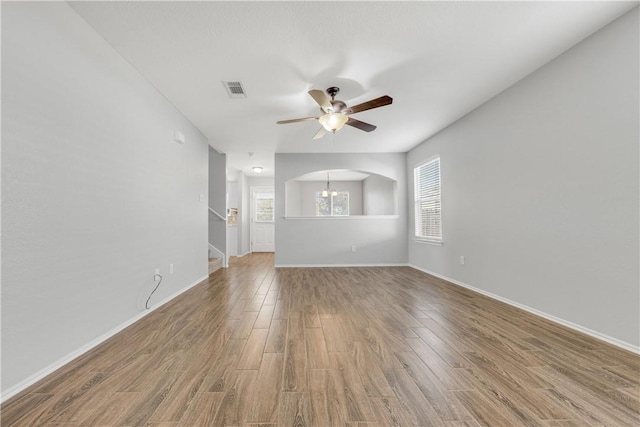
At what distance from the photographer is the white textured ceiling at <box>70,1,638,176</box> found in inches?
76.1

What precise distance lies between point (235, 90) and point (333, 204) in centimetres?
708

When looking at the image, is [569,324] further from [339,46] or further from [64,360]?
[64,360]

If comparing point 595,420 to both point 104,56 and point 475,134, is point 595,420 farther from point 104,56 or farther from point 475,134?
point 104,56

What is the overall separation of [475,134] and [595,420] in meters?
3.26

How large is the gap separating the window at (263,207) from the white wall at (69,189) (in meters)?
Answer: 6.08

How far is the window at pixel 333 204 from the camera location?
9766 mm

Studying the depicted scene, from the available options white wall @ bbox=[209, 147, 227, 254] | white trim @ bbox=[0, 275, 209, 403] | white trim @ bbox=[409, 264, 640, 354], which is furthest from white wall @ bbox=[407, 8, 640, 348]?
white wall @ bbox=[209, 147, 227, 254]

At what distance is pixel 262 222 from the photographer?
9141mm

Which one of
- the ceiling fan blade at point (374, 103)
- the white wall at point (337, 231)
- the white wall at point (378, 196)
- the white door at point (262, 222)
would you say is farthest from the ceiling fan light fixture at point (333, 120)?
the white door at point (262, 222)

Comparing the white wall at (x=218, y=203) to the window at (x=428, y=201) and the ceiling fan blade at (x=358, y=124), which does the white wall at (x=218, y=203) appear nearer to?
the ceiling fan blade at (x=358, y=124)

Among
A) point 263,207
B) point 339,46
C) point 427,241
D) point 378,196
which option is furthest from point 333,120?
point 263,207

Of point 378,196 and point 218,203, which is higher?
point 378,196

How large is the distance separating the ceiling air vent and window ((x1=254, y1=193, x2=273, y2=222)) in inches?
238

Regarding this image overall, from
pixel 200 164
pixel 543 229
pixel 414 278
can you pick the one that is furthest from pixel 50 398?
pixel 414 278
